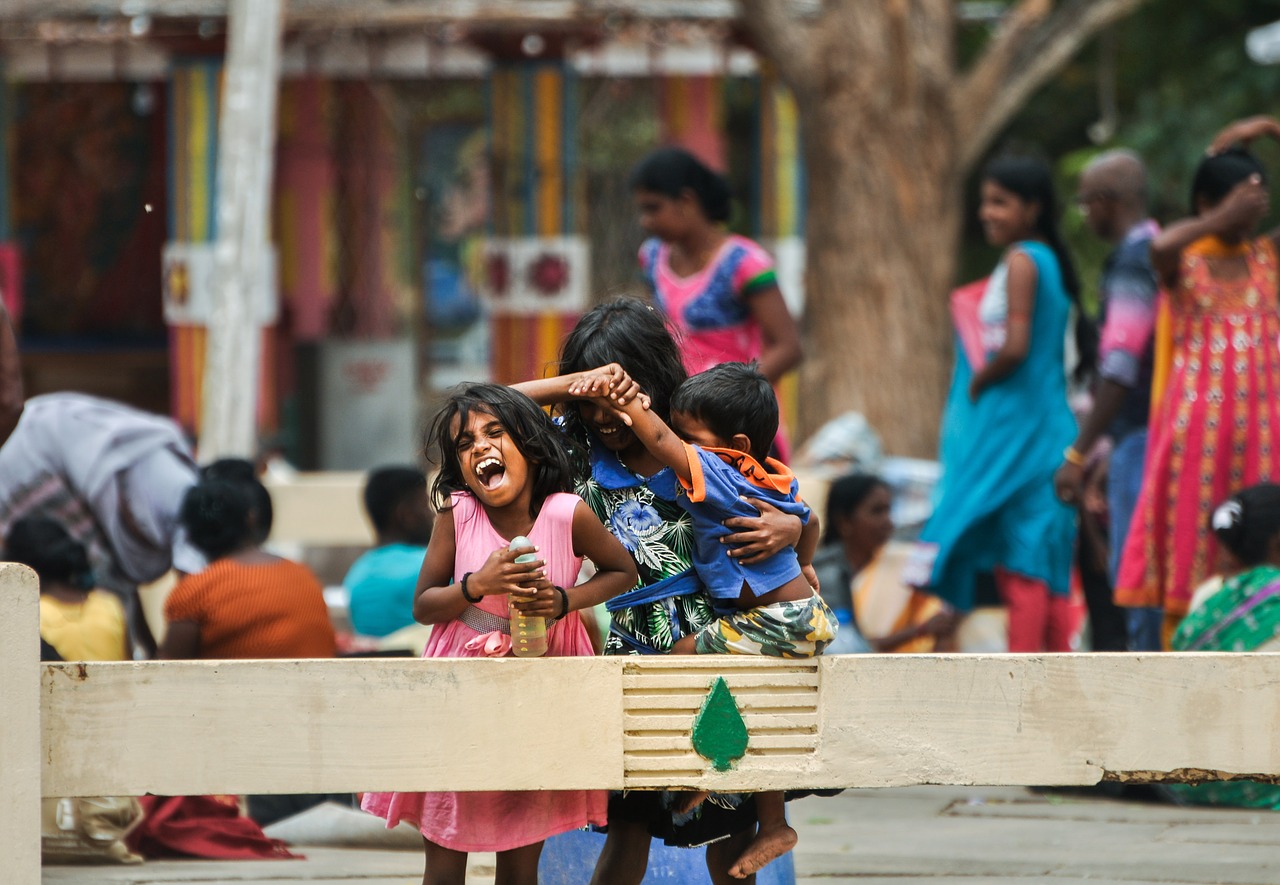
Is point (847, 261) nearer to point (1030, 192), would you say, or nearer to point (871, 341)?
point (871, 341)

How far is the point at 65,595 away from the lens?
511 centimetres

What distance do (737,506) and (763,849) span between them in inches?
25.9

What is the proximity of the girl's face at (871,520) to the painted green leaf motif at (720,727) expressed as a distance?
338 cm

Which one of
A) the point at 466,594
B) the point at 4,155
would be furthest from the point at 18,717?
the point at 4,155

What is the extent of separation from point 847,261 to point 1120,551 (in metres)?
4.47

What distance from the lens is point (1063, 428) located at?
5961 millimetres

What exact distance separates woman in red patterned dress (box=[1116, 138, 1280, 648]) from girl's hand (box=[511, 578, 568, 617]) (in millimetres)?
2748

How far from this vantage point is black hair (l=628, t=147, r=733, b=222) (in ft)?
18.1

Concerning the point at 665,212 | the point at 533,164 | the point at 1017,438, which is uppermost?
the point at 533,164

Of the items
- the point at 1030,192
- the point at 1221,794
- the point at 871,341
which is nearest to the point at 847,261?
the point at 871,341

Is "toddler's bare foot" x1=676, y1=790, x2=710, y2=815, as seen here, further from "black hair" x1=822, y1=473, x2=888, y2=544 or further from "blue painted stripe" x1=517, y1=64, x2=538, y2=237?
"blue painted stripe" x1=517, y1=64, x2=538, y2=237

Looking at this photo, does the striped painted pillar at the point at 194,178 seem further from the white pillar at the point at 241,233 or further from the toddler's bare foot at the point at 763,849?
the toddler's bare foot at the point at 763,849

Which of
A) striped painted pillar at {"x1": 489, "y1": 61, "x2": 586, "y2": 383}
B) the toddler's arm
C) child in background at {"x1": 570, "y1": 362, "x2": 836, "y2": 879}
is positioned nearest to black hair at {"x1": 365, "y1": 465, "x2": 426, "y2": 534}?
the toddler's arm

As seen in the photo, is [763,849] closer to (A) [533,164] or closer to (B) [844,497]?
(B) [844,497]
